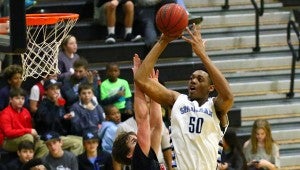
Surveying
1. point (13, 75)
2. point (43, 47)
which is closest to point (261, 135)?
point (13, 75)

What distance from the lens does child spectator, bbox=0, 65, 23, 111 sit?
10680mm

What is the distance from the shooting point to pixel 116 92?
11.3 m

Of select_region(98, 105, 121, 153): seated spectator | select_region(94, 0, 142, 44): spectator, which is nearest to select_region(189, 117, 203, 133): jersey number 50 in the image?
select_region(98, 105, 121, 153): seated spectator

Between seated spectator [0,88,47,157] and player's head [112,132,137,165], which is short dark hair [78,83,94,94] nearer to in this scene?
seated spectator [0,88,47,157]

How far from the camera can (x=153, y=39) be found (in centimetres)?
1229

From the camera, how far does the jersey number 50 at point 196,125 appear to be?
21.8ft

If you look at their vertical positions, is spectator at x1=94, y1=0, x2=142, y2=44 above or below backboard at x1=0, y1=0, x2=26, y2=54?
below

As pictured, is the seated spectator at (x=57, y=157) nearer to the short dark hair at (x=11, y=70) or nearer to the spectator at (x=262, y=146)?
the short dark hair at (x=11, y=70)

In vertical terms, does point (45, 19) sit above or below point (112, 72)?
above

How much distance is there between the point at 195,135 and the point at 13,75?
4.54 m

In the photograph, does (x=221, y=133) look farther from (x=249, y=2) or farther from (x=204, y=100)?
(x=249, y=2)

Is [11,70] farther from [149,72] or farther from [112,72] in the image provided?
[149,72]

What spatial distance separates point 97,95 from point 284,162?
247cm

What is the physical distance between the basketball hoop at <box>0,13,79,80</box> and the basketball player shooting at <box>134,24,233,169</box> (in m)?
1.66
